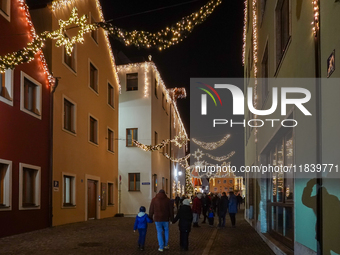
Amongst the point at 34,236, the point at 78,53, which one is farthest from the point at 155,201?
the point at 78,53

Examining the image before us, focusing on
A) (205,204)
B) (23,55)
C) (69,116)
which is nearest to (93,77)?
(69,116)

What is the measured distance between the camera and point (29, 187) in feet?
52.2

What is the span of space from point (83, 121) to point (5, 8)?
8.25 metres

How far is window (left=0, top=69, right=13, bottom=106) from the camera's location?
14.1m

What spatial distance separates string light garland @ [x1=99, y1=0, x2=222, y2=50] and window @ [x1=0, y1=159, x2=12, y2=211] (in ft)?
20.4

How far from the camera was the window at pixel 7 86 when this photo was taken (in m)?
14.1

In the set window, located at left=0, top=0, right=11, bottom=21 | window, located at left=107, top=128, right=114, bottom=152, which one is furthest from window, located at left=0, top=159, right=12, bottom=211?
window, located at left=107, top=128, right=114, bottom=152

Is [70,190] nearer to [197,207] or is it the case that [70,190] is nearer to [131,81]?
[197,207]

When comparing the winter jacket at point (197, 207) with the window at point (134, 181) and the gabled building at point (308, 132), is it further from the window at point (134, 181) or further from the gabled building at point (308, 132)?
the window at point (134, 181)

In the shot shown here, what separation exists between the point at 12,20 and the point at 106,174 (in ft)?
41.3

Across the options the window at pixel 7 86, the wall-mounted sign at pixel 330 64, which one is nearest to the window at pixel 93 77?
the window at pixel 7 86

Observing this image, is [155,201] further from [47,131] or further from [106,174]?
[106,174]

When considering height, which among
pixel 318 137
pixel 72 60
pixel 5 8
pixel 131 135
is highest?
pixel 5 8

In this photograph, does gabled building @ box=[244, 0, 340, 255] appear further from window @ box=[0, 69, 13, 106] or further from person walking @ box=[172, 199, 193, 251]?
window @ box=[0, 69, 13, 106]
